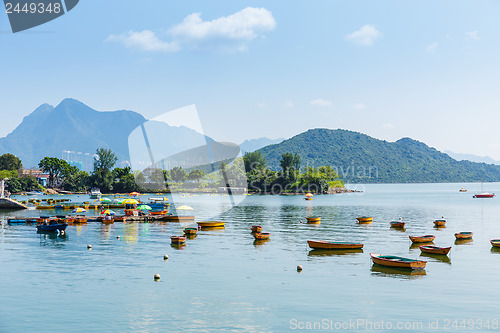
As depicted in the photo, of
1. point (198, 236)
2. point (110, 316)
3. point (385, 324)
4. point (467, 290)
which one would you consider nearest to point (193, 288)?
point (110, 316)

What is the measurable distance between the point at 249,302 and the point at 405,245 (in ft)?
111

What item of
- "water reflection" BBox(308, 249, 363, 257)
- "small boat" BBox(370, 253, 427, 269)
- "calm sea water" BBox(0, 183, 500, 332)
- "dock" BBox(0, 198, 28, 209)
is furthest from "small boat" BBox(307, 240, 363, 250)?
"dock" BBox(0, 198, 28, 209)

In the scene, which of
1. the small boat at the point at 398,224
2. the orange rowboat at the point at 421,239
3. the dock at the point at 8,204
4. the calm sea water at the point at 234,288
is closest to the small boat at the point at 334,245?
the calm sea water at the point at 234,288

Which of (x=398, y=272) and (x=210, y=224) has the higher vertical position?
(x=210, y=224)

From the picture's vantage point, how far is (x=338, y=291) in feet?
116

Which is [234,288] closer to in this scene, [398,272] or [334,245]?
[398,272]

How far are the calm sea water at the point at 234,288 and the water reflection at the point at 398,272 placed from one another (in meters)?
0.27

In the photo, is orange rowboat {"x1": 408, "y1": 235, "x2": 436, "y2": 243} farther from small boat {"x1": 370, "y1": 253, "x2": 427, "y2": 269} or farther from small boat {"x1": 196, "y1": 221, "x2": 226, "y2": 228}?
small boat {"x1": 196, "y1": 221, "x2": 226, "y2": 228}

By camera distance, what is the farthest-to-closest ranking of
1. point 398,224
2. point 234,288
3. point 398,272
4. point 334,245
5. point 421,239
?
point 398,224 → point 421,239 → point 334,245 → point 398,272 → point 234,288

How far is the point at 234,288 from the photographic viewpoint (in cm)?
3634

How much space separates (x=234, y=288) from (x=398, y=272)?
16136 mm

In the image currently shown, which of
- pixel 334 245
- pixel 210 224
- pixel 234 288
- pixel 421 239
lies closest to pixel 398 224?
pixel 421 239

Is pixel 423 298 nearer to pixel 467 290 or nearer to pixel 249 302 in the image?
pixel 467 290

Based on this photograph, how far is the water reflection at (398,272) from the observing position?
133 ft
